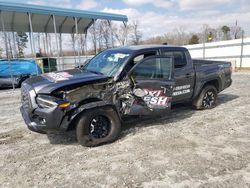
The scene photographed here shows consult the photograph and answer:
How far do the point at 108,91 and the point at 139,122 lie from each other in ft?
5.46

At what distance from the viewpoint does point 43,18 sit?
17078mm

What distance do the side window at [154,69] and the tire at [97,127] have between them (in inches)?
39.2

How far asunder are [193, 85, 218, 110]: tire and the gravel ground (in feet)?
2.41

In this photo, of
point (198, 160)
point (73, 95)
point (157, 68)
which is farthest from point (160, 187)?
point (157, 68)

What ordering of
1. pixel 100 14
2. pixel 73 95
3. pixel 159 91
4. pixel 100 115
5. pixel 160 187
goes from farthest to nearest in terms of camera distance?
pixel 100 14 < pixel 159 91 < pixel 100 115 < pixel 73 95 < pixel 160 187

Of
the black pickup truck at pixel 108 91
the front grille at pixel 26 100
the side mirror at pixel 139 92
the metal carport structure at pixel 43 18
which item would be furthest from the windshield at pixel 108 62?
the metal carport structure at pixel 43 18

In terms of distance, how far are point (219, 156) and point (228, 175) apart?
1.92 feet

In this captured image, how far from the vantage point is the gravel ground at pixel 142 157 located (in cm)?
321

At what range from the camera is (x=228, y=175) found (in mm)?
3254

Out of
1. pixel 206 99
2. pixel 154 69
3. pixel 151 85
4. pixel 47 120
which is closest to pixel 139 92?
pixel 151 85

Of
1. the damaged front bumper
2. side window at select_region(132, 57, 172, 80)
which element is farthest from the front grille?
side window at select_region(132, 57, 172, 80)

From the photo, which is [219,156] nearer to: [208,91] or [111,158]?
[111,158]

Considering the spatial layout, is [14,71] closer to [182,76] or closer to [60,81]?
[60,81]

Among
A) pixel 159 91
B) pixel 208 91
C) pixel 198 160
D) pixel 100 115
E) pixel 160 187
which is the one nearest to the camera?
pixel 160 187
